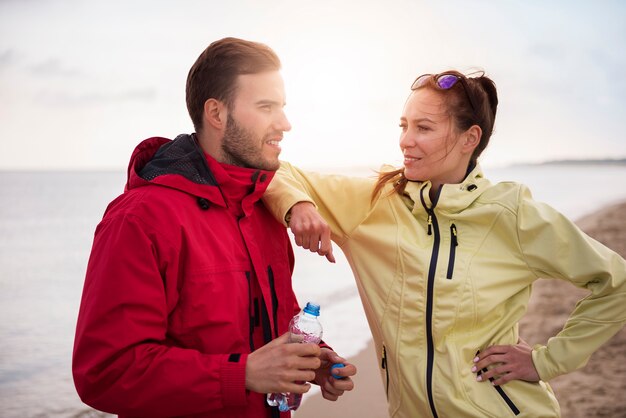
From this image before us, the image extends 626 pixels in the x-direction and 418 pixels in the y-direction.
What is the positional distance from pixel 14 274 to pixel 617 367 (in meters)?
12.5

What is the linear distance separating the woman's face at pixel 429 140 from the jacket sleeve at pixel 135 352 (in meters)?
1.37

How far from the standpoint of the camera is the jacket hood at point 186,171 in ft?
7.29

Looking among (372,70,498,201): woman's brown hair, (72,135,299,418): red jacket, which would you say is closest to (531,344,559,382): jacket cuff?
(372,70,498,201): woman's brown hair

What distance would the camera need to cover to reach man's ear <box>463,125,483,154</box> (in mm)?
2867

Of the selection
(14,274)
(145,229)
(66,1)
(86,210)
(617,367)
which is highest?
(66,1)

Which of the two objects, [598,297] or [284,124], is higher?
[284,124]

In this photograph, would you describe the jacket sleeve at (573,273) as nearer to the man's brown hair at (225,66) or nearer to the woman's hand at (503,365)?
the woman's hand at (503,365)

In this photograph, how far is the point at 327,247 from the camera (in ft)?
7.84

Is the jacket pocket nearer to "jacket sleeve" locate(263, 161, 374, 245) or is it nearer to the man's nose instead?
"jacket sleeve" locate(263, 161, 374, 245)

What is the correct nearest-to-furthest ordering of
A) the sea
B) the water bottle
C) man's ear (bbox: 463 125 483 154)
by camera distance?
the water bottle, man's ear (bbox: 463 125 483 154), the sea

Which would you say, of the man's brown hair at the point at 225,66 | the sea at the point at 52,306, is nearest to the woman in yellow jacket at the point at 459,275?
the man's brown hair at the point at 225,66

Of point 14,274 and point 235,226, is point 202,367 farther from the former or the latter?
point 14,274

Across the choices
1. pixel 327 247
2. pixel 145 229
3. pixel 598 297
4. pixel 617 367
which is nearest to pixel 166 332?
pixel 145 229

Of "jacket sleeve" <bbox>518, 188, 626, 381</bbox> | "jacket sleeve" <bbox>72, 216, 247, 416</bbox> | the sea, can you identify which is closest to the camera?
"jacket sleeve" <bbox>72, 216, 247, 416</bbox>
